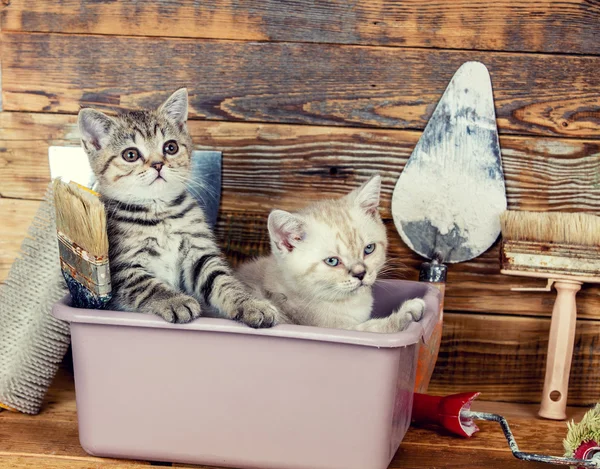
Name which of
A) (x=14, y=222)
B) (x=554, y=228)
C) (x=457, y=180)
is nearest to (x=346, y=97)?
(x=457, y=180)

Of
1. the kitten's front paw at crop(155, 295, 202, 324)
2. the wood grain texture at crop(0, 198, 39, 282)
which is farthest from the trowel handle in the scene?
the wood grain texture at crop(0, 198, 39, 282)

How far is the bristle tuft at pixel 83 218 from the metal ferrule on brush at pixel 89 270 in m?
0.01

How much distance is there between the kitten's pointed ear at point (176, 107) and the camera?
139cm

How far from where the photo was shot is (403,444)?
1.36m

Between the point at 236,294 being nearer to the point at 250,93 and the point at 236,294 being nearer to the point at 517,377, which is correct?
the point at 250,93

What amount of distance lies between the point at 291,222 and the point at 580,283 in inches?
27.0

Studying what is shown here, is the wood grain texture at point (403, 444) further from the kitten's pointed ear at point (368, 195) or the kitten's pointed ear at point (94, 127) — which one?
the kitten's pointed ear at point (94, 127)

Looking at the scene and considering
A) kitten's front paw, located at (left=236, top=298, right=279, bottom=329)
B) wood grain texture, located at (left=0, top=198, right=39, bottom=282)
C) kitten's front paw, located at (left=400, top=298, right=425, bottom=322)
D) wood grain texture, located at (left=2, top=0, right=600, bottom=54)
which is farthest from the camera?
wood grain texture, located at (left=0, top=198, right=39, bottom=282)

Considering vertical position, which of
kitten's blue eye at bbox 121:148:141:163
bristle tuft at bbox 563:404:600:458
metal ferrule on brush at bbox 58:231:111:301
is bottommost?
bristle tuft at bbox 563:404:600:458

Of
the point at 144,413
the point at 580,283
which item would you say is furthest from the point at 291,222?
the point at 580,283

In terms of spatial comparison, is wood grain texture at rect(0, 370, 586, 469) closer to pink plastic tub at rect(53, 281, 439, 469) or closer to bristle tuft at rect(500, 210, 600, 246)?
pink plastic tub at rect(53, 281, 439, 469)

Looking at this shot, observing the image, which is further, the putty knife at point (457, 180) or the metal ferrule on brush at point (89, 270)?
the putty knife at point (457, 180)

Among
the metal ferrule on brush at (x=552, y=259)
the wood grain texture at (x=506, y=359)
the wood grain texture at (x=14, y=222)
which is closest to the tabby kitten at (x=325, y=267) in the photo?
the metal ferrule on brush at (x=552, y=259)

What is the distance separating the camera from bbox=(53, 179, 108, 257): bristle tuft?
3.65ft
